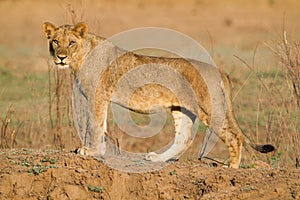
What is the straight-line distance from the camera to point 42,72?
16594 millimetres

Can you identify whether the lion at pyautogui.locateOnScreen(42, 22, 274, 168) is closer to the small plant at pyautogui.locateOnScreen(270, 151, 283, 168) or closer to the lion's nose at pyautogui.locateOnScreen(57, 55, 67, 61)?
the lion's nose at pyautogui.locateOnScreen(57, 55, 67, 61)

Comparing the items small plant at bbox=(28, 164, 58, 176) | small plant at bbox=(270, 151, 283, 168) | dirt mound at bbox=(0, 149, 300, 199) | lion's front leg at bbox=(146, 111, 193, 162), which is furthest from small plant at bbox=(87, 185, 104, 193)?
small plant at bbox=(270, 151, 283, 168)

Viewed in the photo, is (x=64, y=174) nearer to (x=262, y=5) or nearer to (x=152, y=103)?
(x=152, y=103)

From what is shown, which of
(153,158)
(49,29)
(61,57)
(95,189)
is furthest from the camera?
(49,29)

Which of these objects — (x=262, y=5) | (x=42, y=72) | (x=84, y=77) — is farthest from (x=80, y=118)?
(x=262, y=5)

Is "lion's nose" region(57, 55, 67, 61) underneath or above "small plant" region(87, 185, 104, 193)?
above

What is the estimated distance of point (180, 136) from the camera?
775cm

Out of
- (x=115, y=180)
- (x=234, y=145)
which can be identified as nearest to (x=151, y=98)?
(x=234, y=145)

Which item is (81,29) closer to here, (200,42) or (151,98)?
(151,98)

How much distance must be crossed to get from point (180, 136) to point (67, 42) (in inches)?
61.7

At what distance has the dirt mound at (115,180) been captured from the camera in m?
6.50

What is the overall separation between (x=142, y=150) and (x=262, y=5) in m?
26.4

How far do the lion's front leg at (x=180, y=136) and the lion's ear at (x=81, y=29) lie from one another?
4.15 feet

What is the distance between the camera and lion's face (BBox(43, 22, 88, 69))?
7457mm
